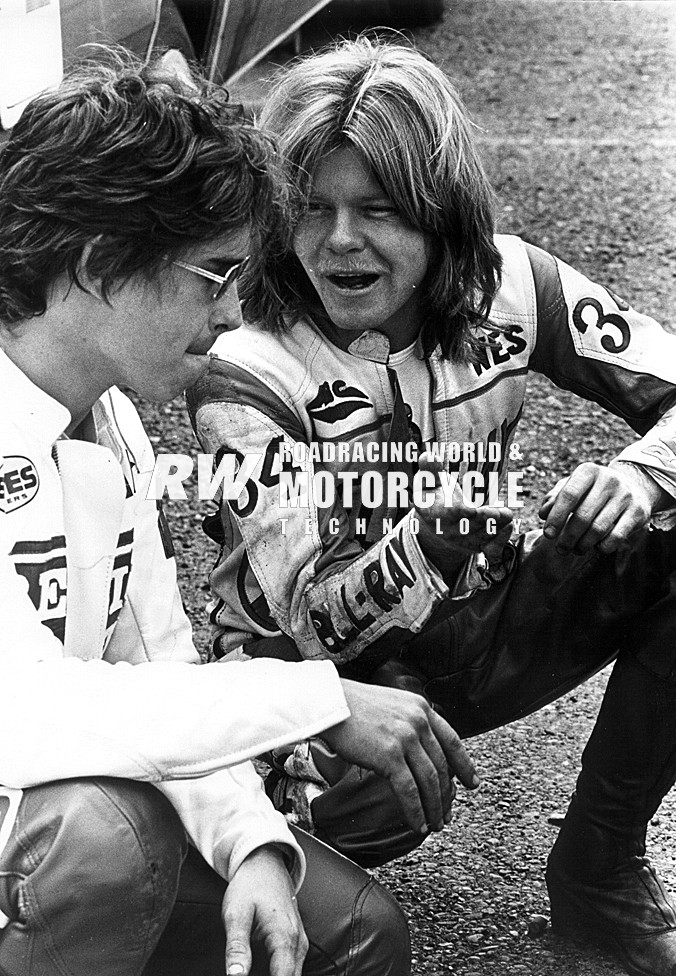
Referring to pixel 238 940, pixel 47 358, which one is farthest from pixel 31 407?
pixel 238 940

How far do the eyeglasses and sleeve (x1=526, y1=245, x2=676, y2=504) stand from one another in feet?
1.73

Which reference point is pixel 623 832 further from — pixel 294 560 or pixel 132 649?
pixel 132 649

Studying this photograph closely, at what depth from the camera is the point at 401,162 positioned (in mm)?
1531

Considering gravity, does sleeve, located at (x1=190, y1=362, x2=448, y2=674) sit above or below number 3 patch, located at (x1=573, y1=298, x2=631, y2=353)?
below

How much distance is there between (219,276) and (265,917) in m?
0.58

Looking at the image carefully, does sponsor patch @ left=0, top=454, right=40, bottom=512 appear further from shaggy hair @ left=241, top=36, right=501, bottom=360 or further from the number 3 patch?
the number 3 patch

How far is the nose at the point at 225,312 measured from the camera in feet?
4.26

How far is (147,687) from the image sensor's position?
1.09 meters

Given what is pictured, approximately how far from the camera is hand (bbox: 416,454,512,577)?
52.3 inches

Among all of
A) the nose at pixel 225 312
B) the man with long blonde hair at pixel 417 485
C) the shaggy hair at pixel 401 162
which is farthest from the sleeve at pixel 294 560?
the nose at pixel 225 312

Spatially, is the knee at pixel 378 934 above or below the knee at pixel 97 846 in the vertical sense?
below

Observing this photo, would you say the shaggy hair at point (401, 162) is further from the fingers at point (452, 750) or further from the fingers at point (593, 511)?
the fingers at point (452, 750)

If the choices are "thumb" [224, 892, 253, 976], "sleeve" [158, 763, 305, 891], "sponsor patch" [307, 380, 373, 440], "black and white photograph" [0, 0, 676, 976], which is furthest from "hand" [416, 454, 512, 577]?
"thumb" [224, 892, 253, 976]

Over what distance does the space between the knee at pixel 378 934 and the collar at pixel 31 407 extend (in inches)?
20.7
